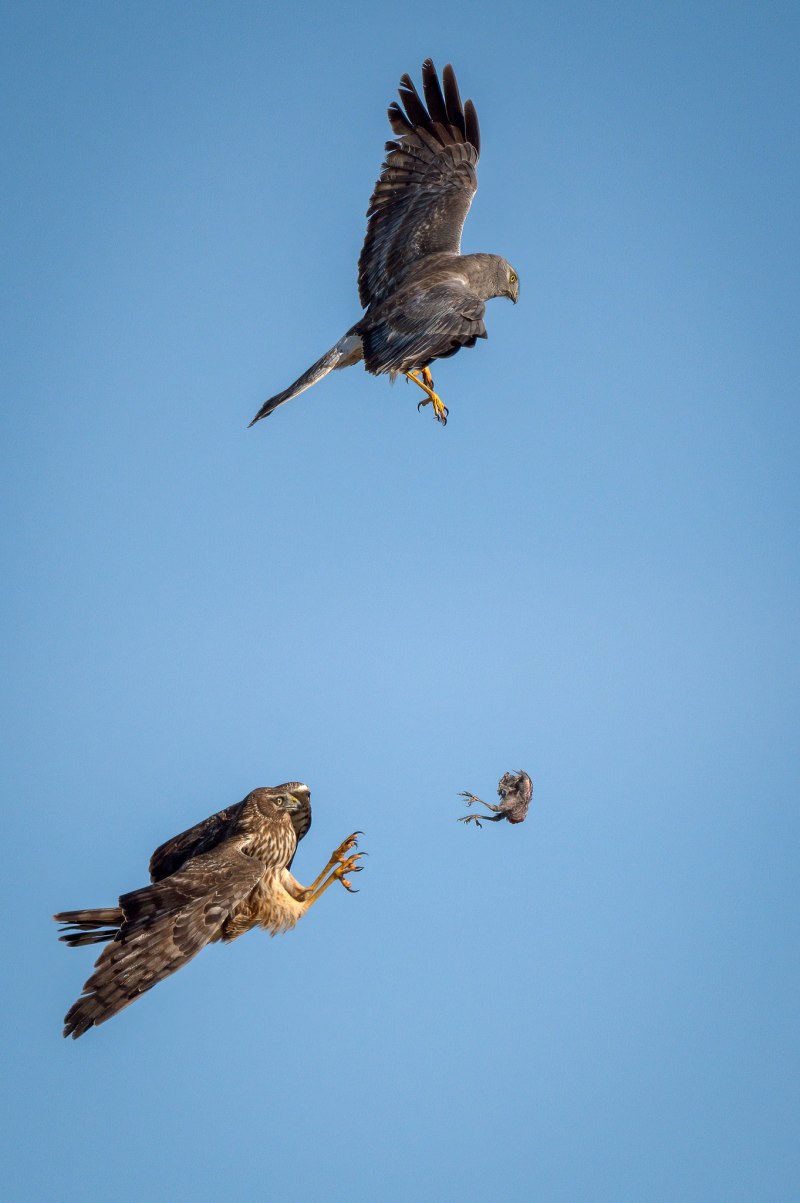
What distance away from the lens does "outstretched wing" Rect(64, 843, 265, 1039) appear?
10789 mm

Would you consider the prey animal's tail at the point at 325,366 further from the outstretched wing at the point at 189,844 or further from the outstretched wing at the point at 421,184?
the outstretched wing at the point at 189,844

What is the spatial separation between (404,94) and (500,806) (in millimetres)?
8418

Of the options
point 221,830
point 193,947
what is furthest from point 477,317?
point 193,947

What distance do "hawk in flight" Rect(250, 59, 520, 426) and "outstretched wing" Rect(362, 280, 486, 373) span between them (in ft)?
0.04

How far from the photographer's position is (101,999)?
35.3ft

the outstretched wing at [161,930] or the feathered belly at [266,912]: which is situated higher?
the feathered belly at [266,912]

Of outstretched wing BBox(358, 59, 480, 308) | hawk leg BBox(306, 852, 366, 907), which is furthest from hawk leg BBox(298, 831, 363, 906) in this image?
outstretched wing BBox(358, 59, 480, 308)

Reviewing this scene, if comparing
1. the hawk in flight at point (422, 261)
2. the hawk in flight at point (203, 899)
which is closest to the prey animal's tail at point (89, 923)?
the hawk in flight at point (203, 899)

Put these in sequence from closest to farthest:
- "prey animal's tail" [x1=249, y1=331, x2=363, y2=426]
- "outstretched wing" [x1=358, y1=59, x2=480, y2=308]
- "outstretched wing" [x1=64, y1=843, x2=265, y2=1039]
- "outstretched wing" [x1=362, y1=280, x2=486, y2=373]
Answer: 1. "outstretched wing" [x1=64, y1=843, x2=265, y2=1039]
2. "outstretched wing" [x1=362, y1=280, x2=486, y2=373]
3. "prey animal's tail" [x1=249, y1=331, x2=363, y2=426]
4. "outstretched wing" [x1=358, y1=59, x2=480, y2=308]

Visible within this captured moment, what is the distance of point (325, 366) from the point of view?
620 inches

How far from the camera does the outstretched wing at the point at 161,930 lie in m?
10.8

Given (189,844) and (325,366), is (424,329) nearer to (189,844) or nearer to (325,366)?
(325,366)

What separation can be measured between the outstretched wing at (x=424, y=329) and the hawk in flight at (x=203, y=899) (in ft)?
12.6

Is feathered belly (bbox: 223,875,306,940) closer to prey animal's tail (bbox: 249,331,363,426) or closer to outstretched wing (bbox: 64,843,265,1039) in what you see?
outstretched wing (bbox: 64,843,265,1039)
